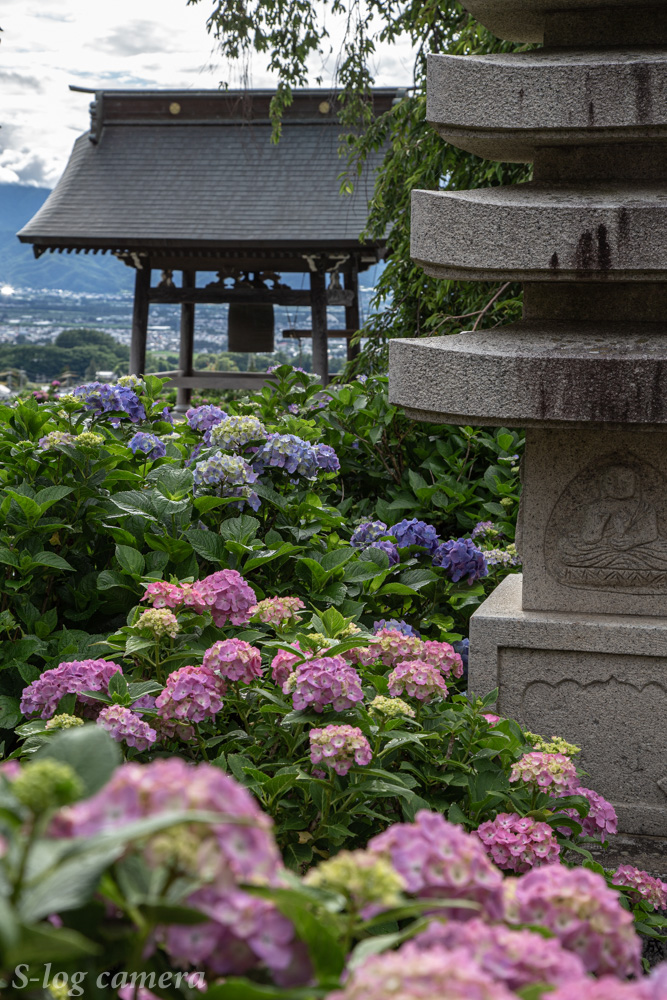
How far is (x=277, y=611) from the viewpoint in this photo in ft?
6.27

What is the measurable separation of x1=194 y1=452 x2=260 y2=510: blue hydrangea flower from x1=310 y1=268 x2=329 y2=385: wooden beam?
9.02 m

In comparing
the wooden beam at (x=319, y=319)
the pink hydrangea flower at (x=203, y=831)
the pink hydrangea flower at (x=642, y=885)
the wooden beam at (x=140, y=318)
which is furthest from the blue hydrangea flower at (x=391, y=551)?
the wooden beam at (x=140, y=318)

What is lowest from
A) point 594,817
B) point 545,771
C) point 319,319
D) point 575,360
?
point 594,817

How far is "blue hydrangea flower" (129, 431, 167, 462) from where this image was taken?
3150 millimetres

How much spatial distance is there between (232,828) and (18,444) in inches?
100

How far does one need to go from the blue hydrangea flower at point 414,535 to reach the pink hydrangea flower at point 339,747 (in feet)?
5.45

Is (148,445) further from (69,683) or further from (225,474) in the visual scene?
(69,683)

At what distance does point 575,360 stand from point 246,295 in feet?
33.7

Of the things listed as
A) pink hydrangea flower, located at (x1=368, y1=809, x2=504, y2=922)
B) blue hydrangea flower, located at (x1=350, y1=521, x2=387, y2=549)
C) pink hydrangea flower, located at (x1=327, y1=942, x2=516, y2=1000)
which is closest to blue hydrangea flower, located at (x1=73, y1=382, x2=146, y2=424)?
blue hydrangea flower, located at (x1=350, y1=521, x2=387, y2=549)

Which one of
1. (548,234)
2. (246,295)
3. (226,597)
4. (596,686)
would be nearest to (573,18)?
(548,234)

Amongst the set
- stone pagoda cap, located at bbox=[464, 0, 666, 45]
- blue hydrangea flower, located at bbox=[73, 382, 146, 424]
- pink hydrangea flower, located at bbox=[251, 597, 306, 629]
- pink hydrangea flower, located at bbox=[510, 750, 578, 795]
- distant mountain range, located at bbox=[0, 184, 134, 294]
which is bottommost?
pink hydrangea flower, located at bbox=[510, 750, 578, 795]

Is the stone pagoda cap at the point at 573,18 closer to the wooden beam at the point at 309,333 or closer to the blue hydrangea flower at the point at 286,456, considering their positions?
the blue hydrangea flower at the point at 286,456

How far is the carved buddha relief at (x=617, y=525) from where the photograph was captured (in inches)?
109

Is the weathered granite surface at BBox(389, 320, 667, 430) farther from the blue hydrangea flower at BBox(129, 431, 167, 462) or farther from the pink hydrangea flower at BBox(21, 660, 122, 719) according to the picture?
the pink hydrangea flower at BBox(21, 660, 122, 719)
